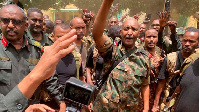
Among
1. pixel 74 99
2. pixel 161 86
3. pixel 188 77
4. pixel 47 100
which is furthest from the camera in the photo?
pixel 161 86

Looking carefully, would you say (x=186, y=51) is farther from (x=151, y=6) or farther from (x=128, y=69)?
(x=151, y=6)

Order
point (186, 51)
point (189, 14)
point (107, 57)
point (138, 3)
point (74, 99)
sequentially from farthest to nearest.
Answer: point (138, 3) < point (189, 14) < point (186, 51) < point (107, 57) < point (74, 99)

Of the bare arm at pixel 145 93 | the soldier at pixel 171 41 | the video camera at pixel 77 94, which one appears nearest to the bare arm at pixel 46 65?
the video camera at pixel 77 94

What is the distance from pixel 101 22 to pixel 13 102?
106 cm

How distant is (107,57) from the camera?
219cm

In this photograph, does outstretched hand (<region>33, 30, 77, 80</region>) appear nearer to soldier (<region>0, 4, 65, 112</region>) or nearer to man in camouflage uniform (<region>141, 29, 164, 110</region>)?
soldier (<region>0, 4, 65, 112</region>)

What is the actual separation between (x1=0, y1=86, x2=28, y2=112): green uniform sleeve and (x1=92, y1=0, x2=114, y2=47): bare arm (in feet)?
3.31

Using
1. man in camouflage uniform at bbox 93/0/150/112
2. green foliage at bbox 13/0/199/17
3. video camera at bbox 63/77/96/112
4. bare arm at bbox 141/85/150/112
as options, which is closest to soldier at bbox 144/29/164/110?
bare arm at bbox 141/85/150/112

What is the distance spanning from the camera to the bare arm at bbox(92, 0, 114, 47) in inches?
68.6

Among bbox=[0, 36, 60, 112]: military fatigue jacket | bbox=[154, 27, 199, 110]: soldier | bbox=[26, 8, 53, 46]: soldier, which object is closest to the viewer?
bbox=[0, 36, 60, 112]: military fatigue jacket

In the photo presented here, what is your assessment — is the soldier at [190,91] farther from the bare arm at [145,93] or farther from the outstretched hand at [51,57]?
the outstretched hand at [51,57]

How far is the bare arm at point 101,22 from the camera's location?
5.71ft

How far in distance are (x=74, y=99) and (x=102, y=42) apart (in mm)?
820

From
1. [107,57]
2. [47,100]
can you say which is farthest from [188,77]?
[47,100]
